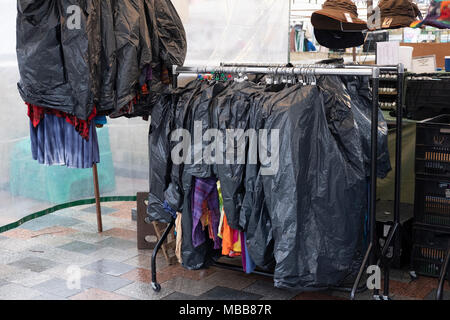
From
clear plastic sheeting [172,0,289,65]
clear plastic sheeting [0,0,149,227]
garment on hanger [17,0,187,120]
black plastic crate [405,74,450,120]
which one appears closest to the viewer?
garment on hanger [17,0,187,120]

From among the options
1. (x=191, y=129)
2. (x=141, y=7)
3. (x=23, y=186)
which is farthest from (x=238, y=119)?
(x=23, y=186)

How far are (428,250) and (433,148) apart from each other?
0.66 meters

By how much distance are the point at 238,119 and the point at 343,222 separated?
0.74 metres

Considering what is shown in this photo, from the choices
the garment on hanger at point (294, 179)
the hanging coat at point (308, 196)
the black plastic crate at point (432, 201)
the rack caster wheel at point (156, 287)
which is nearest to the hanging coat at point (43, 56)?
the garment on hanger at point (294, 179)

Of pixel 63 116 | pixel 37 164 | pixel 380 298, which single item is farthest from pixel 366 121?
pixel 37 164

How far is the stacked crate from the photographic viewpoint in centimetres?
326

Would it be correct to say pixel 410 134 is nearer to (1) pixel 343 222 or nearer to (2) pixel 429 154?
(2) pixel 429 154

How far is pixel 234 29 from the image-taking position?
486cm

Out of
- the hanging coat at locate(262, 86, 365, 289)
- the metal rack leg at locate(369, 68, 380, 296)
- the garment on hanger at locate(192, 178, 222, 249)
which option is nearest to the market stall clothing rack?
the metal rack leg at locate(369, 68, 380, 296)

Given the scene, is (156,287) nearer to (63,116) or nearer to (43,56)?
(63,116)

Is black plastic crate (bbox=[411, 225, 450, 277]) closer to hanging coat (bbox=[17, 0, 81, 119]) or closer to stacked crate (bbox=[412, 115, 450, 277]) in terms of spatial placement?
stacked crate (bbox=[412, 115, 450, 277])

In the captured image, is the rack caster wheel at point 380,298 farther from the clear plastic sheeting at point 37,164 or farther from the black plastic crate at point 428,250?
the clear plastic sheeting at point 37,164

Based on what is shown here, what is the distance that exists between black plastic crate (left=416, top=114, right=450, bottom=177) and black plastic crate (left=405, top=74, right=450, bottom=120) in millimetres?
572

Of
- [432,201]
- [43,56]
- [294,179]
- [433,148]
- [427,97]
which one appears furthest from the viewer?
[427,97]
